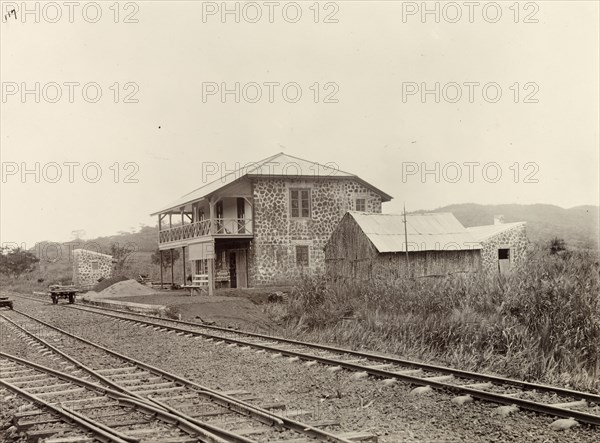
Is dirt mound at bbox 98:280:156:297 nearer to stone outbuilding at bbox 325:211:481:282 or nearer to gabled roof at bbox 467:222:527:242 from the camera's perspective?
stone outbuilding at bbox 325:211:481:282

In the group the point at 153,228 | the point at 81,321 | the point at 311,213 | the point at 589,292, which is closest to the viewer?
the point at 589,292

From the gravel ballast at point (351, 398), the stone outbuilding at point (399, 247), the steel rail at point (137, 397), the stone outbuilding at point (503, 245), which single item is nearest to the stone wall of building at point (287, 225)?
the stone outbuilding at point (399, 247)

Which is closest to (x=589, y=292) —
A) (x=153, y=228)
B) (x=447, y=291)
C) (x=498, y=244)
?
(x=447, y=291)

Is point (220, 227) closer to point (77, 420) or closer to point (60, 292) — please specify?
point (60, 292)

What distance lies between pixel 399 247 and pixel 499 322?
491 inches

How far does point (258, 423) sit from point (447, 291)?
29.8 feet

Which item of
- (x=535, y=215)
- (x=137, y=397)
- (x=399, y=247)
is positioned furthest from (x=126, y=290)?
(x=535, y=215)

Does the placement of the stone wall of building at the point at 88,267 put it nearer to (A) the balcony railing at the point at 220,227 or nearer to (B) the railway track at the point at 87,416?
(A) the balcony railing at the point at 220,227

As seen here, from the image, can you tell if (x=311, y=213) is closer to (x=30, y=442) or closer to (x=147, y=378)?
(x=147, y=378)

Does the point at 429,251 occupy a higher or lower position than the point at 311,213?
lower

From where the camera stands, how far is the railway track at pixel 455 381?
7.20 metres

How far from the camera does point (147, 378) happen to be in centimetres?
999

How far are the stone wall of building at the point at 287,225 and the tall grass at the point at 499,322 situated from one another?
1396 centimetres

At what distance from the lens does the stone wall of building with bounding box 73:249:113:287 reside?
50.9 meters
